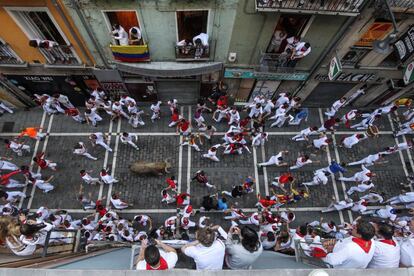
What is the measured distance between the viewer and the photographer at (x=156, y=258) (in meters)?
7.01

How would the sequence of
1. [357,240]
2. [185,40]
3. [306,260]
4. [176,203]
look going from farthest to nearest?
[176,203]
[185,40]
[306,260]
[357,240]

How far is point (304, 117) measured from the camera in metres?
19.6

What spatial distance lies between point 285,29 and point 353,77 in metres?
6.02

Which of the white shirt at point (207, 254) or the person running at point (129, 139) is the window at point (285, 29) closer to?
the person running at point (129, 139)

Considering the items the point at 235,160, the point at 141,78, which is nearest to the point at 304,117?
the point at 235,160

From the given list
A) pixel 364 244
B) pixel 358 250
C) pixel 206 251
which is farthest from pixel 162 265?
pixel 364 244

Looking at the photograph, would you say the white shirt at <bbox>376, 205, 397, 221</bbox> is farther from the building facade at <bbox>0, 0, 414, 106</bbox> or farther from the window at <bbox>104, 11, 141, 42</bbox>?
the window at <bbox>104, 11, 141, 42</bbox>

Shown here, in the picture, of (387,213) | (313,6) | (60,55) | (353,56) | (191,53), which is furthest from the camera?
(353,56)

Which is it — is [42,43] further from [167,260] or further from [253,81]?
[167,260]

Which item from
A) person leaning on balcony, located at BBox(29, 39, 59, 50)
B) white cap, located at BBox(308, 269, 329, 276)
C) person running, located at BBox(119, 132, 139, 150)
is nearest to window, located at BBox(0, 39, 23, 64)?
person leaning on balcony, located at BBox(29, 39, 59, 50)

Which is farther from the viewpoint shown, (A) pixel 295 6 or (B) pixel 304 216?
(B) pixel 304 216

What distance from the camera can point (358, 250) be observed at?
761 centimetres

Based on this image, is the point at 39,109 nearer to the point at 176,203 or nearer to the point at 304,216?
the point at 176,203

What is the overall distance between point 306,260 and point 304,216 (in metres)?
8.33
